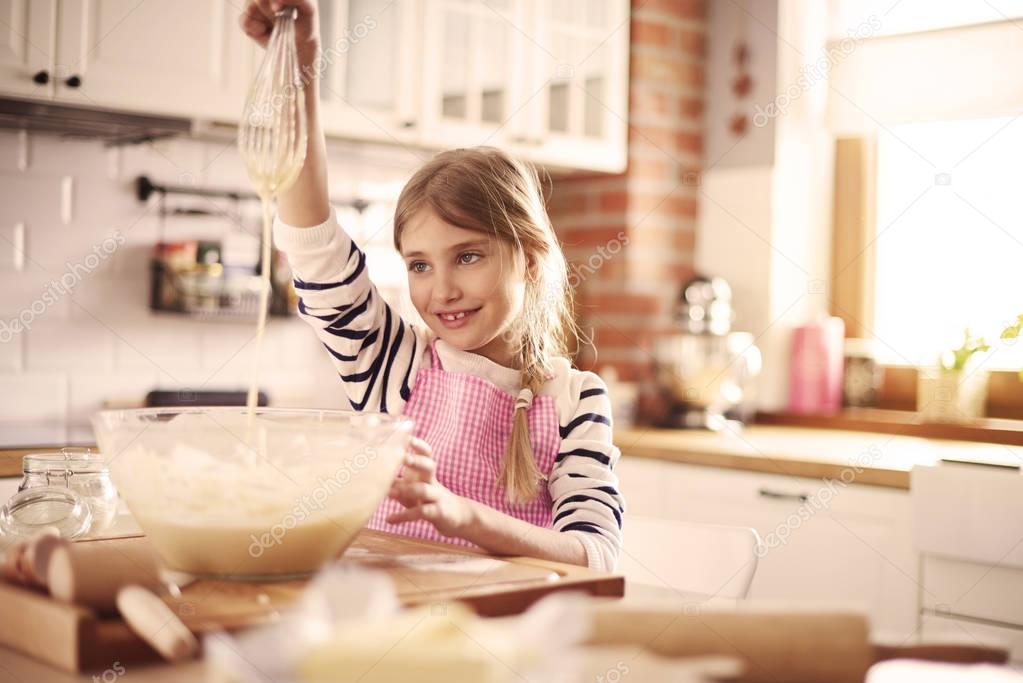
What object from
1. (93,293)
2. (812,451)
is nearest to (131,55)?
(93,293)

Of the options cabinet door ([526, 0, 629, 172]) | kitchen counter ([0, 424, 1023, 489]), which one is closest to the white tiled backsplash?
kitchen counter ([0, 424, 1023, 489])

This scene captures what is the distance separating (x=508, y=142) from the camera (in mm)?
2660

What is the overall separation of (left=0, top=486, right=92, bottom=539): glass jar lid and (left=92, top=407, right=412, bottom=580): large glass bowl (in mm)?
292

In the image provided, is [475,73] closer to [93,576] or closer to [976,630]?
[976,630]

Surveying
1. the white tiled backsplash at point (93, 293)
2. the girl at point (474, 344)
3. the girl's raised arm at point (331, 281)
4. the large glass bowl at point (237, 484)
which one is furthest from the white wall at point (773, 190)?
the large glass bowl at point (237, 484)

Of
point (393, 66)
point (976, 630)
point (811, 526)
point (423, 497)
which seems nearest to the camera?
point (423, 497)

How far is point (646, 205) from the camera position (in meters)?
2.96

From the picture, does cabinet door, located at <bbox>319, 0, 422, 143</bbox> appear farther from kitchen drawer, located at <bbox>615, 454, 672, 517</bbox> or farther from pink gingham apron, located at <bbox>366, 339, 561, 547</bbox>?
pink gingham apron, located at <bbox>366, 339, 561, 547</bbox>

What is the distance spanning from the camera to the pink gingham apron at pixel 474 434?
4.07 ft

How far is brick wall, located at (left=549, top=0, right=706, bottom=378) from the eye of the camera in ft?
9.66

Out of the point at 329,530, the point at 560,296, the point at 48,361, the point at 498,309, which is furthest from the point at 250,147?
the point at 48,361

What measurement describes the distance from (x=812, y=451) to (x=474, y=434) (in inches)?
50.9

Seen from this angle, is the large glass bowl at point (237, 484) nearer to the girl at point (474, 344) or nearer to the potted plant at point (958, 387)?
the girl at point (474, 344)

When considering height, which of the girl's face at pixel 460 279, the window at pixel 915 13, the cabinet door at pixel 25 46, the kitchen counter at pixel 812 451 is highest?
the window at pixel 915 13
